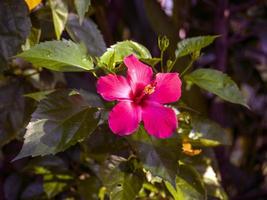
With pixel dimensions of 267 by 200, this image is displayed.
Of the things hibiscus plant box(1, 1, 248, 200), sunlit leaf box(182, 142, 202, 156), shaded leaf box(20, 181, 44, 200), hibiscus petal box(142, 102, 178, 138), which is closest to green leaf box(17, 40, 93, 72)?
hibiscus plant box(1, 1, 248, 200)

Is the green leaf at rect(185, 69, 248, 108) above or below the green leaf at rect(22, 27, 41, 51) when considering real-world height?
below

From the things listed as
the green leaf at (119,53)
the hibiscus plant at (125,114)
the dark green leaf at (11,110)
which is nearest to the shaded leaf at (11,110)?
the dark green leaf at (11,110)

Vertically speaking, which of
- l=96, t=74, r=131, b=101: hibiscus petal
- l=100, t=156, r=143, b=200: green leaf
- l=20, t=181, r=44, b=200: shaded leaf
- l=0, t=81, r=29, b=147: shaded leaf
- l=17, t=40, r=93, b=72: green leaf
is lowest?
l=20, t=181, r=44, b=200: shaded leaf

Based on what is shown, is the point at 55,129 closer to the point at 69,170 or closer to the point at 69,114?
the point at 69,114

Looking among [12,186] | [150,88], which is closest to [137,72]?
[150,88]

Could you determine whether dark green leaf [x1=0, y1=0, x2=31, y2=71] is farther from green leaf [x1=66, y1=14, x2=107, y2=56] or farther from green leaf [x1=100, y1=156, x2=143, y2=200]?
green leaf [x1=100, y1=156, x2=143, y2=200]

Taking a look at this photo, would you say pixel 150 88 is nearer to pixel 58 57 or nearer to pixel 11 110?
pixel 58 57
